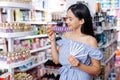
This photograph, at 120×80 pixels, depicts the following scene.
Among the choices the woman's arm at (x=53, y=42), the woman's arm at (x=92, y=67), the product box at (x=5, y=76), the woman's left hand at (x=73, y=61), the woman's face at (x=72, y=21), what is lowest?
the product box at (x=5, y=76)

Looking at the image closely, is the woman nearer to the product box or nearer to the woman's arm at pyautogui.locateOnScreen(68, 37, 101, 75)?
the woman's arm at pyautogui.locateOnScreen(68, 37, 101, 75)

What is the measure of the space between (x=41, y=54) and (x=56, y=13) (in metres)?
1.49

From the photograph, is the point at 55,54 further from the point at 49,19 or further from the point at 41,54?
A: the point at 49,19

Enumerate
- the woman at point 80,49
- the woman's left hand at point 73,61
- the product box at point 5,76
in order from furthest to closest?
the product box at point 5,76, the woman at point 80,49, the woman's left hand at point 73,61

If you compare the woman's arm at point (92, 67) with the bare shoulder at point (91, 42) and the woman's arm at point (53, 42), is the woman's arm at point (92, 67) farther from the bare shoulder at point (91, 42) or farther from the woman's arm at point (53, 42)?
the woman's arm at point (53, 42)

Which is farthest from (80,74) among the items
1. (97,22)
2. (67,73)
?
(97,22)

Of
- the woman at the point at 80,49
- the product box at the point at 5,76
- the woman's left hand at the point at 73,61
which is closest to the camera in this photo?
the woman's left hand at the point at 73,61

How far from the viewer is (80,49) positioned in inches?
82.4

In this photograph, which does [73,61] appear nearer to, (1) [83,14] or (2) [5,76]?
(1) [83,14]

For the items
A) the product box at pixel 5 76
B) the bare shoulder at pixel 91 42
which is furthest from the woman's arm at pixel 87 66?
the product box at pixel 5 76

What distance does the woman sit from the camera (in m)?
2.09

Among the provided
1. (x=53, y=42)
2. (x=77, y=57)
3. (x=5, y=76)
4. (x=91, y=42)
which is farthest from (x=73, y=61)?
(x=5, y=76)

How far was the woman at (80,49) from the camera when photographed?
209 cm

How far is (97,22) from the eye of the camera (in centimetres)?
448
